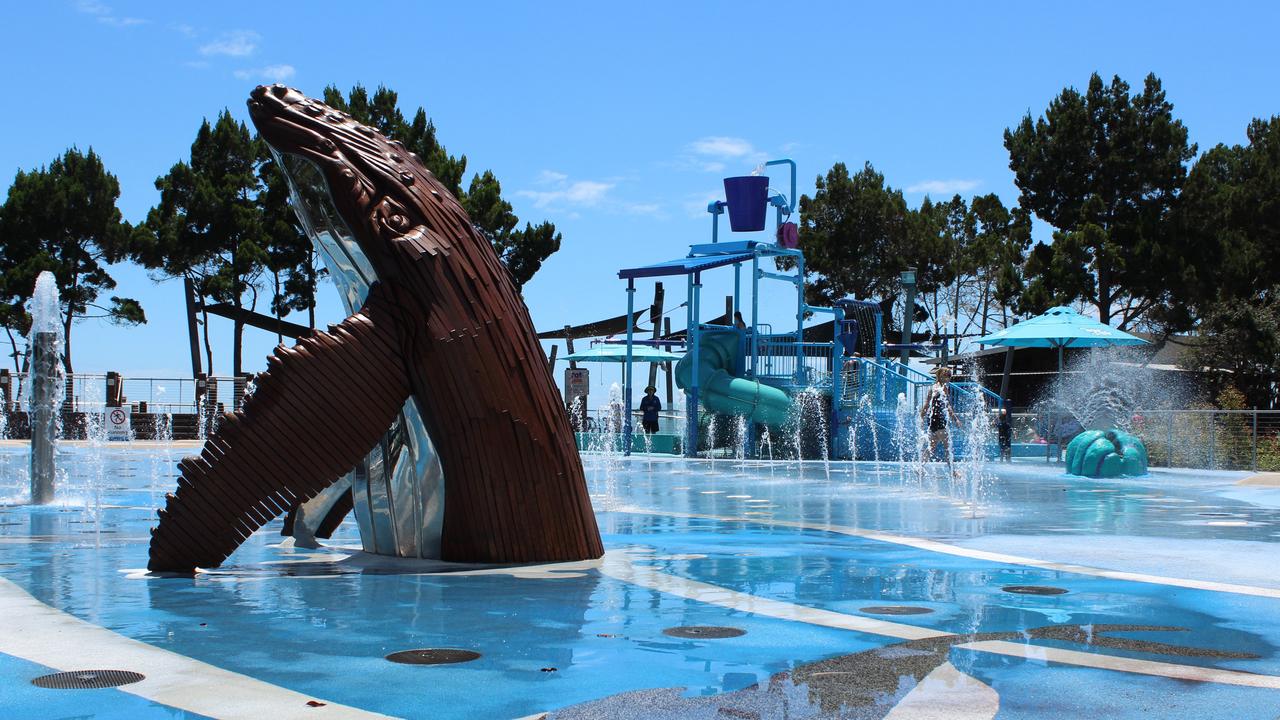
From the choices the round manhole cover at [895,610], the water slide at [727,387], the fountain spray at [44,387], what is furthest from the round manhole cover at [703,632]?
the water slide at [727,387]

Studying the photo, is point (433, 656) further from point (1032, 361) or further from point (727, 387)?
point (1032, 361)

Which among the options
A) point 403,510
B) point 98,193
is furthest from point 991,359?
point 403,510

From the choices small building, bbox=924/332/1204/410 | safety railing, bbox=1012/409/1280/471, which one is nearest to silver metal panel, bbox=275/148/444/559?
safety railing, bbox=1012/409/1280/471

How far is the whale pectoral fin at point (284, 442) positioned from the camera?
21.9 ft

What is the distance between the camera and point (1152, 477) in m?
18.6

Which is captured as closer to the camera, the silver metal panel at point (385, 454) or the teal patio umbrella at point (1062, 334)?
the silver metal panel at point (385, 454)

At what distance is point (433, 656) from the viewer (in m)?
4.69

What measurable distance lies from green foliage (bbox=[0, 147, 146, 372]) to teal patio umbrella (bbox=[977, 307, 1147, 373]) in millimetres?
31102

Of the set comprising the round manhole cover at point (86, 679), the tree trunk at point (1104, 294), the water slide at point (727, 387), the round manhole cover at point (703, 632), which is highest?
the tree trunk at point (1104, 294)

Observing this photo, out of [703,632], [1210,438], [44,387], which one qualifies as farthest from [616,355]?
[703,632]

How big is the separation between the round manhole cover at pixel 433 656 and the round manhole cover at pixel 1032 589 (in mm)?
3234

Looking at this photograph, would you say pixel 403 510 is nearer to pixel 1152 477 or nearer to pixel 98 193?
pixel 1152 477

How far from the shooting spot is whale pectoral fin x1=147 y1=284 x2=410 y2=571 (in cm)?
667

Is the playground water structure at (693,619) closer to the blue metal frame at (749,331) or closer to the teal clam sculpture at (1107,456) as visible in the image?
the teal clam sculpture at (1107,456)
